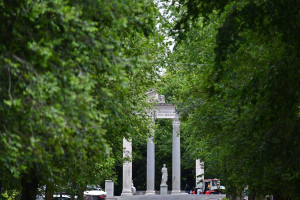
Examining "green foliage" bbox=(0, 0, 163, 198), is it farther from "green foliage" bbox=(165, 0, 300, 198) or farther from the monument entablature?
the monument entablature

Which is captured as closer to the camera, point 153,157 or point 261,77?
point 261,77

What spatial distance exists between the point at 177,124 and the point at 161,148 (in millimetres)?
13802

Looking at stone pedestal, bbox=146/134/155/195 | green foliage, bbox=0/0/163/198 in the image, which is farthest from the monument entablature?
green foliage, bbox=0/0/163/198

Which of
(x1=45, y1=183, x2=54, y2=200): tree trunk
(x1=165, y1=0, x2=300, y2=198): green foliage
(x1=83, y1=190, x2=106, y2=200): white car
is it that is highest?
(x1=165, y1=0, x2=300, y2=198): green foliage

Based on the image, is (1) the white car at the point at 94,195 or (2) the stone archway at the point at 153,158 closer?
(1) the white car at the point at 94,195

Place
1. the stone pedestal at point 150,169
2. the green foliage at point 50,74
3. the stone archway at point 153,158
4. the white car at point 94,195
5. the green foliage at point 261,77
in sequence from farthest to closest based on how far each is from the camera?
the stone pedestal at point 150,169 → the stone archway at point 153,158 → the white car at point 94,195 → the green foliage at point 261,77 → the green foliage at point 50,74

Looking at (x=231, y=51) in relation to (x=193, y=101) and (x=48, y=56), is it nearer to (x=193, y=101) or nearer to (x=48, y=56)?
(x=48, y=56)

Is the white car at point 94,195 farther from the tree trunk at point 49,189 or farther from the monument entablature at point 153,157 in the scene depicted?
the tree trunk at point 49,189

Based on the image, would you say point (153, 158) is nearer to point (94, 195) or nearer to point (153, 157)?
point (153, 157)

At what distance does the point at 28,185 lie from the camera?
89.5 feet

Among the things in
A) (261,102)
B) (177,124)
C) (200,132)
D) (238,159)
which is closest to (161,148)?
(177,124)

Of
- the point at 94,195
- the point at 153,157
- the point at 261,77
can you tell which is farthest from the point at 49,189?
the point at 153,157


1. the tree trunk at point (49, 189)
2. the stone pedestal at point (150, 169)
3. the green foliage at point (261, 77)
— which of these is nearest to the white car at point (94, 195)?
the stone pedestal at point (150, 169)

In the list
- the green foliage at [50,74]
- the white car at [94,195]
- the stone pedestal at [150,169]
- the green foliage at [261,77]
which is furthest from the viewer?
the stone pedestal at [150,169]
